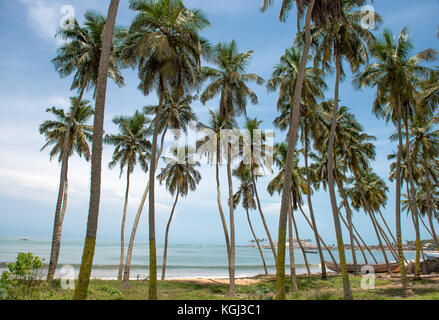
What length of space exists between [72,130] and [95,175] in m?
15.0

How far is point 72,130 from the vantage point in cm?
2134

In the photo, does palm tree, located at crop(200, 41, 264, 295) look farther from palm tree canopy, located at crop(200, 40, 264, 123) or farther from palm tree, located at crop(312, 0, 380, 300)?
palm tree, located at crop(312, 0, 380, 300)

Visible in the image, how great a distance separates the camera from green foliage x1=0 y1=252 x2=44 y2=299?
27.9 feet

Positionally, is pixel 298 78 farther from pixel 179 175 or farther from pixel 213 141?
pixel 179 175

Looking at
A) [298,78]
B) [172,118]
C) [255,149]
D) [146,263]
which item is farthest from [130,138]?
[146,263]

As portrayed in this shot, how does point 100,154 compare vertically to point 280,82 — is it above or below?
below

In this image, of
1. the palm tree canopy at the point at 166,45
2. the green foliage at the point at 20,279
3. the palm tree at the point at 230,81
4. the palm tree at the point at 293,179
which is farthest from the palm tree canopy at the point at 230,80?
the green foliage at the point at 20,279

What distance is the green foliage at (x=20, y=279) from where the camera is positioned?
8516 mm

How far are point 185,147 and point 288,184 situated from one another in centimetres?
1920

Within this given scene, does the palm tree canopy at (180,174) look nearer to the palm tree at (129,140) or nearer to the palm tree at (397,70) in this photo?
the palm tree at (129,140)

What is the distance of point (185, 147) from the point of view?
28.9 meters

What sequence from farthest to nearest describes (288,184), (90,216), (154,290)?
(154,290), (288,184), (90,216)
